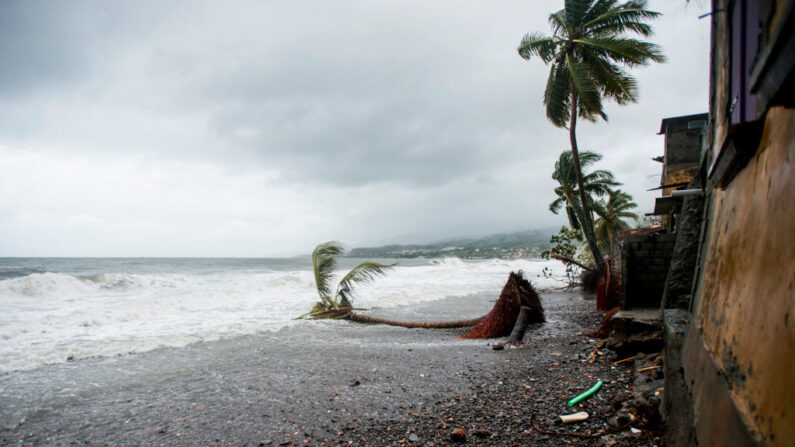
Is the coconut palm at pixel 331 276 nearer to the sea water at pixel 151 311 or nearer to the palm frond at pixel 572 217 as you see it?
the sea water at pixel 151 311

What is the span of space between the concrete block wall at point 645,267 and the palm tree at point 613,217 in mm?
23957

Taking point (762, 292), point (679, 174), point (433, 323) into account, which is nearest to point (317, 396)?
point (762, 292)

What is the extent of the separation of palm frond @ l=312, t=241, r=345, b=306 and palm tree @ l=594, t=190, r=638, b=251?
2310 centimetres

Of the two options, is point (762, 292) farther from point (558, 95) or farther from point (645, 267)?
point (558, 95)

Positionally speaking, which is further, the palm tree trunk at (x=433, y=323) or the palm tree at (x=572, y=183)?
the palm tree at (x=572, y=183)

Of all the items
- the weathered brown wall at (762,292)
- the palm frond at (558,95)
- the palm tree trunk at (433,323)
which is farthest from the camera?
the palm frond at (558,95)

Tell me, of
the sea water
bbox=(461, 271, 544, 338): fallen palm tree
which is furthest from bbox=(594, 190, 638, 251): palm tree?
bbox=(461, 271, 544, 338): fallen palm tree

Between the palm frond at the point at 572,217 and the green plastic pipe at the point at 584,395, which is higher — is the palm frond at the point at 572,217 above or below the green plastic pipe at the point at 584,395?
above

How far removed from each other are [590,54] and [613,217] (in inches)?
798

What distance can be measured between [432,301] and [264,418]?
505 inches

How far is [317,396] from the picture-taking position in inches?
200

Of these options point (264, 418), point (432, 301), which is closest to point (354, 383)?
point (264, 418)

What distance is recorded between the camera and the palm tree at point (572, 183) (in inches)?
840

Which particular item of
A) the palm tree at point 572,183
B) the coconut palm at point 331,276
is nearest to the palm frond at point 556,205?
the palm tree at point 572,183
